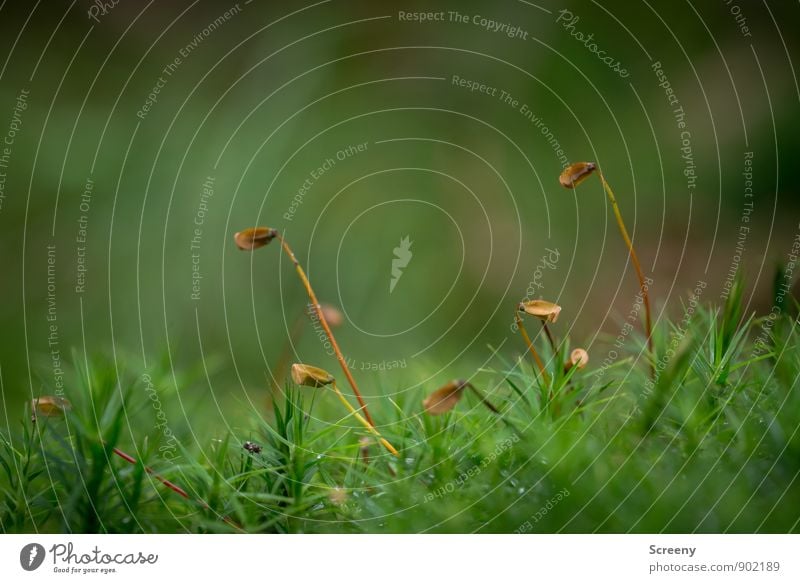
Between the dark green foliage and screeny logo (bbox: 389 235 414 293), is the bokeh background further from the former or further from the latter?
the dark green foliage

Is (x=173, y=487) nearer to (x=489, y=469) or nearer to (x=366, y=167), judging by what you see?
(x=489, y=469)

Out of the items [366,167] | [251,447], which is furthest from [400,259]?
[251,447]

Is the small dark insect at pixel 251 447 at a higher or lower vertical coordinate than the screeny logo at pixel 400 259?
higher

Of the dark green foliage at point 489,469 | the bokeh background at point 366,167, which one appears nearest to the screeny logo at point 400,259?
the bokeh background at point 366,167

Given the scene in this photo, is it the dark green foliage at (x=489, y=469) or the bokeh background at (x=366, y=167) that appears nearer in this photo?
the dark green foliage at (x=489, y=469)

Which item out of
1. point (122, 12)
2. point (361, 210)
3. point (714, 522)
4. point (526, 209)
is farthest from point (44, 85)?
point (714, 522)

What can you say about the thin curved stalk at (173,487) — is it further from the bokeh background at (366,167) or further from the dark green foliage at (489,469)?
the bokeh background at (366,167)
